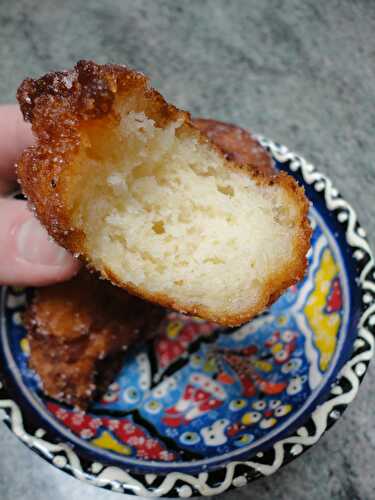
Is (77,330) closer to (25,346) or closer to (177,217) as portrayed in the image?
(25,346)

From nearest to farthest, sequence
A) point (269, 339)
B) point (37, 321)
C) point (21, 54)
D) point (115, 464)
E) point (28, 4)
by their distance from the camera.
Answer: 1. point (115, 464)
2. point (37, 321)
3. point (269, 339)
4. point (21, 54)
5. point (28, 4)

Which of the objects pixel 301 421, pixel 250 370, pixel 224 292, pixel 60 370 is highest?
pixel 224 292

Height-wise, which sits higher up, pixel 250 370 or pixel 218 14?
pixel 218 14

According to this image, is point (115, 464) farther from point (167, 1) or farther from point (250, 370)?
point (167, 1)

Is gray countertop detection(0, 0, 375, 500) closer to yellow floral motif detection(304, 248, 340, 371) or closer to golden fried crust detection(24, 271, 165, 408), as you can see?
yellow floral motif detection(304, 248, 340, 371)

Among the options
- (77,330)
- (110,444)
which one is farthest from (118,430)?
(77,330)

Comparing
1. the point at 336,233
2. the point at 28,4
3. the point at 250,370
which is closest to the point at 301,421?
the point at 250,370

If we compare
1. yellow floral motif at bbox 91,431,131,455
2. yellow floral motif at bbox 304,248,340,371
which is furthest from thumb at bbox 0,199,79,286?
yellow floral motif at bbox 304,248,340,371
